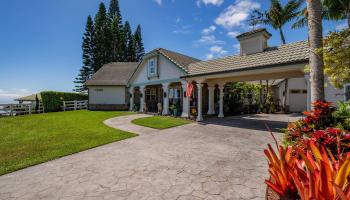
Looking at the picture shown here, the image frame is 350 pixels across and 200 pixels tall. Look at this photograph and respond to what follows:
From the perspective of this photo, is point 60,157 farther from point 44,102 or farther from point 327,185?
point 44,102

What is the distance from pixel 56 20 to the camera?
633 inches

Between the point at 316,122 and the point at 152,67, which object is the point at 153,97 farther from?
the point at 316,122

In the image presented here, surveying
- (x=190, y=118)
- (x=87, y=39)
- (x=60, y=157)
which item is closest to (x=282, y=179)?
(x=60, y=157)

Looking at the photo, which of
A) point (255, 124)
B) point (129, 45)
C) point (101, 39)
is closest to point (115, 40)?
point (101, 39)

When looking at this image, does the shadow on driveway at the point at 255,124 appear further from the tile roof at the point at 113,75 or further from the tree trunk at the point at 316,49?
the tile roof at the point at 113,75

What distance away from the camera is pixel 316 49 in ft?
18.4

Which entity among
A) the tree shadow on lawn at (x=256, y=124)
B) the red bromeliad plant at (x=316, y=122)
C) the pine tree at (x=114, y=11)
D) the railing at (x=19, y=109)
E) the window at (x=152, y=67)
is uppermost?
the pine tree at (x=114, y=11)

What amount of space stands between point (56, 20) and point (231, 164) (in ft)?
60.4

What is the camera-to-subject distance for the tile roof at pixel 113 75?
2520cm

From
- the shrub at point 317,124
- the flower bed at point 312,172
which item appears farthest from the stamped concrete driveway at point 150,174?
the flower bed at point 312,172

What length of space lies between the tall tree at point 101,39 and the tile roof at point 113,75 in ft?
44.7

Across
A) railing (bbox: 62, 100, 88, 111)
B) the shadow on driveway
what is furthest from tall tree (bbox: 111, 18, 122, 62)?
the shadow on driveway

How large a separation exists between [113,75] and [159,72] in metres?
11.9

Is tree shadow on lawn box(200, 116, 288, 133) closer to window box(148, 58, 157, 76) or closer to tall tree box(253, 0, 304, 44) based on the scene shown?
window box(148, 58, 157, 76)
